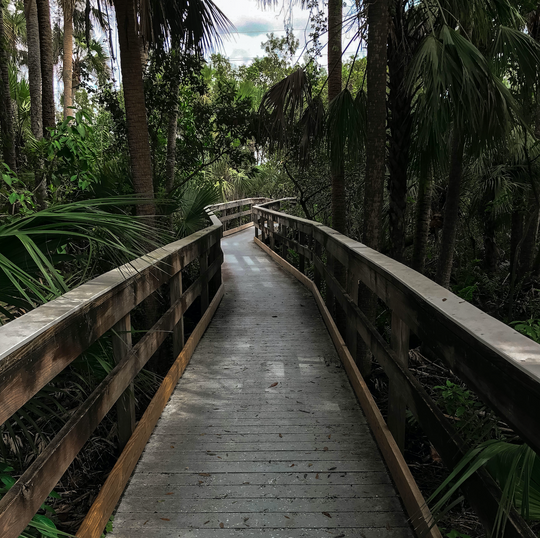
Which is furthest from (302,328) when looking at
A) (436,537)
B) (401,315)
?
(436,537)

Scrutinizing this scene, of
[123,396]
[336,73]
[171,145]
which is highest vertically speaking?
[336,73]

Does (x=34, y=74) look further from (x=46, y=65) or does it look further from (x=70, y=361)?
(x=70, y=361)

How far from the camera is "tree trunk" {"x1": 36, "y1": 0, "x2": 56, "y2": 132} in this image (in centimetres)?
812

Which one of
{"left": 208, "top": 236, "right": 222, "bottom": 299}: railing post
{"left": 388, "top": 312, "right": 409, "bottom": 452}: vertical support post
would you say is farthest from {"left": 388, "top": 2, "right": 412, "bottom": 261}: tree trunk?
{"left": 388, "top": 312, "right": 409, "bottom": 452}: vertical support post

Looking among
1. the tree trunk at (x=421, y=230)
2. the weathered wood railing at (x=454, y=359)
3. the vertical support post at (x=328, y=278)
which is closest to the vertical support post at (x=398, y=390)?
the weathered wood railing at (x=454, y=359)

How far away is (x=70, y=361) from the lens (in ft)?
5.89

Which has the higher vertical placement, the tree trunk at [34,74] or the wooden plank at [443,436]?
the tree trunk at [34,74]

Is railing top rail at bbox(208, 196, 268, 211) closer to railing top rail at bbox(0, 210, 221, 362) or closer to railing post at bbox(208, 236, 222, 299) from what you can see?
railing post at bbox(208, 236, 222, 299)

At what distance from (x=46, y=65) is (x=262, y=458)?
27.4 feet

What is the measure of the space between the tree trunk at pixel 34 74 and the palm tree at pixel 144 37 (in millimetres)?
4774

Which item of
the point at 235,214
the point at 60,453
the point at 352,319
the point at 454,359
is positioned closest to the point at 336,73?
the point at 352,319

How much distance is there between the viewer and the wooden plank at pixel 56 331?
136 centimetres

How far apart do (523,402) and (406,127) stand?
444cm

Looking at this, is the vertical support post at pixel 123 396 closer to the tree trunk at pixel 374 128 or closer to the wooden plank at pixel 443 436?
the wooden plank at pixel 443 436
